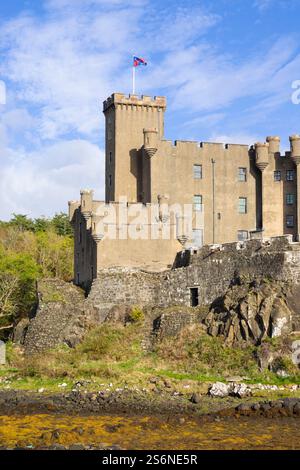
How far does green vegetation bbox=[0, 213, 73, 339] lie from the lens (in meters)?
56.0

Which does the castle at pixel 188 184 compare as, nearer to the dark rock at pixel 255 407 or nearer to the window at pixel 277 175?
the window at pixel 277 175

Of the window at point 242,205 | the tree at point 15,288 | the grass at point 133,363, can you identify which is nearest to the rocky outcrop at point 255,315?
the grass at point 133,363

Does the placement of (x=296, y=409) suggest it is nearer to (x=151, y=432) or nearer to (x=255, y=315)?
(x=151, y=432)

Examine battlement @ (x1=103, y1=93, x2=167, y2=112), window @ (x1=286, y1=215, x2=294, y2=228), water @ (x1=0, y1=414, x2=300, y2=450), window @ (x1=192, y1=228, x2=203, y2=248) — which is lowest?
water @ (x1=0, y1=414, x2=300, y2=450)

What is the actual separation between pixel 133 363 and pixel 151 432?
12.3 m

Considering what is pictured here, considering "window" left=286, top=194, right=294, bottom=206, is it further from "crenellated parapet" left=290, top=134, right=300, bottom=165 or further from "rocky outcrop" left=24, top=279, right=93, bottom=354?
A: "rocky outcrop" left=24, top=279, right=93, bottom=354

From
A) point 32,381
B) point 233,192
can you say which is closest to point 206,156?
point 233,192

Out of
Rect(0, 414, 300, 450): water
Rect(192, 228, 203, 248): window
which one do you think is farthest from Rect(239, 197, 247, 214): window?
Rect(0, 414, 300, 450): water

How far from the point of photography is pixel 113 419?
3164 centimetres

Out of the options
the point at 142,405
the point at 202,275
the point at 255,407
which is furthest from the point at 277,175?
the point at 255,407

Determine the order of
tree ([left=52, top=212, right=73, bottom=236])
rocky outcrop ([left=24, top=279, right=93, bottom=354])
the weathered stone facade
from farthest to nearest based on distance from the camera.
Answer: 1. tree ([left=52, top=212, right=73, bottom=236])
2. rocky outcrop ([left=24, top=279, right=93, bottom=354])
3. the weathered stone facade

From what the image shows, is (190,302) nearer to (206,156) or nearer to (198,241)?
(198,241)

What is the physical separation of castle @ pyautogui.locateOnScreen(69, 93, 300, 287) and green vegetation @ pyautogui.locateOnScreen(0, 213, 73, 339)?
5.08m
